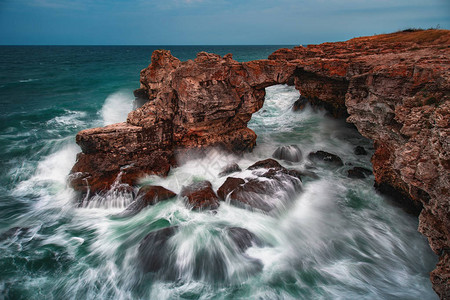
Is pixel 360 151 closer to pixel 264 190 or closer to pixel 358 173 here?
pixel 358 173

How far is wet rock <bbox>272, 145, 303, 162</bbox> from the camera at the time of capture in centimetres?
1279

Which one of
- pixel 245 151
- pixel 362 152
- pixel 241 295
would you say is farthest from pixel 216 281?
pixel 362 152

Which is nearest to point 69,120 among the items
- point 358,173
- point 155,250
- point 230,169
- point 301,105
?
point 230,169

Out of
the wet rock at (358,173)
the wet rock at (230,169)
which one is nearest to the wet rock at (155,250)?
the wet rock at (230,169)

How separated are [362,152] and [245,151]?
20.9 feet

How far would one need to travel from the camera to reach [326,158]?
12367 mm

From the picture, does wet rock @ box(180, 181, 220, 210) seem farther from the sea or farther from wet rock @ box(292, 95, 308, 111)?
wet rock @ box(292, 95, 308, 111)

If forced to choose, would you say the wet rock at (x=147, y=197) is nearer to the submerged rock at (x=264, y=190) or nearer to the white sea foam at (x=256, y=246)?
the white sea foam at (x=256, y=246)

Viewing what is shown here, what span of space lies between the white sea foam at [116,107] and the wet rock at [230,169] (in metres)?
12.1

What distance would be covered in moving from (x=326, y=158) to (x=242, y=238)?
7.15 m

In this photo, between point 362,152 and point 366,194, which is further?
point 362,152

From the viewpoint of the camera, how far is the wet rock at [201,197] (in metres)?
9.04

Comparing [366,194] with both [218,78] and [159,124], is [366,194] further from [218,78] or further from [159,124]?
[159,124]

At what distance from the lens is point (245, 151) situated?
530 inches
